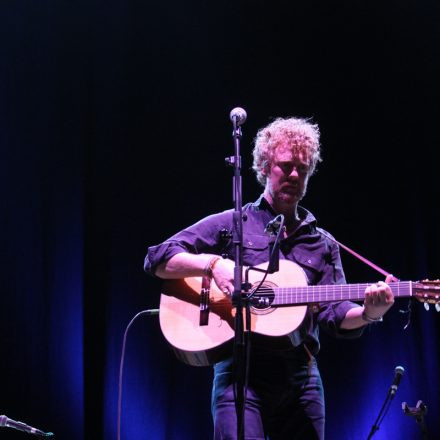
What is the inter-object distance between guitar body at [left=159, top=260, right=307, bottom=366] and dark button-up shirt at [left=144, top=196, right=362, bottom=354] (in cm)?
11

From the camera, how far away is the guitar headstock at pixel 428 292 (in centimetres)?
273

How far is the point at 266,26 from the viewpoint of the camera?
234 inches

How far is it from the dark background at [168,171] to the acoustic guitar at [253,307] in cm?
189

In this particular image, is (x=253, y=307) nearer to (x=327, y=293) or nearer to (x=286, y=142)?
(x=327, y=293)

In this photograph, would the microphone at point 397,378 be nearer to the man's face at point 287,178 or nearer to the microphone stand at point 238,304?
the man's face at point 287,178

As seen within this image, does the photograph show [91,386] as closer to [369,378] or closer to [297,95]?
[369,378]

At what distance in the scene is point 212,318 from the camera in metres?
2.93

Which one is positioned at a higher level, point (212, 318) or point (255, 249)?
point (255, 249)

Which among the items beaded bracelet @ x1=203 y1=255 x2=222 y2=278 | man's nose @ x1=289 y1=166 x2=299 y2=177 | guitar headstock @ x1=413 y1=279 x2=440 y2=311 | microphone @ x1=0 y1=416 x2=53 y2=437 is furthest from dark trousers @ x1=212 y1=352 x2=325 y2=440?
microphone @ x1=0 y1=416 x2=53 y2=437

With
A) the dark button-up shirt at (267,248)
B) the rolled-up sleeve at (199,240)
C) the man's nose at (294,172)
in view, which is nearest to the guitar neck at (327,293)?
the dark button-up shirt at (267,248)

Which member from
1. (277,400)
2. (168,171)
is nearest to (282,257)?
(277,400)

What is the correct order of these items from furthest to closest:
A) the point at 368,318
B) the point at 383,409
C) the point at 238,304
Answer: the point at 383,409
the point at 368,318
the point at 238,304

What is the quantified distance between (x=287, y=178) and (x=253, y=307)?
79 cm

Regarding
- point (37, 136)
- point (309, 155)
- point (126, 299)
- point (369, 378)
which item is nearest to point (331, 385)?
point (369, 378)
